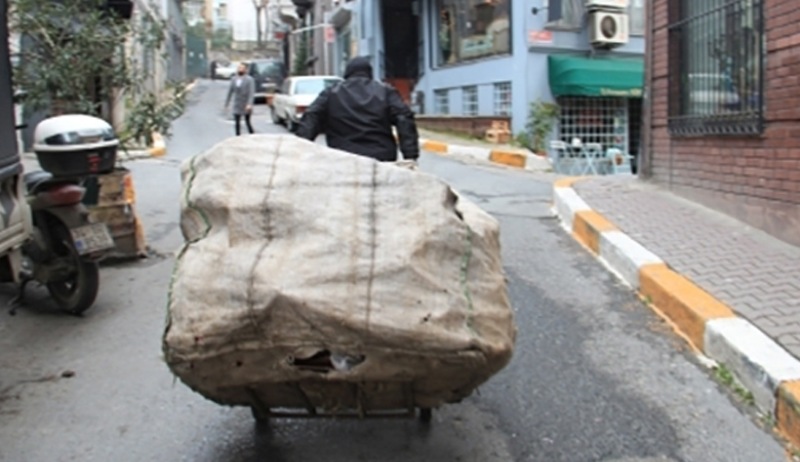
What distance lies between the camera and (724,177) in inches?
286

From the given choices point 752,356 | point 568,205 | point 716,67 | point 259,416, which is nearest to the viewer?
point 259,416

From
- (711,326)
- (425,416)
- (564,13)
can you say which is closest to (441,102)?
(564,13)

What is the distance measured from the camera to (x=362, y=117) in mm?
5371

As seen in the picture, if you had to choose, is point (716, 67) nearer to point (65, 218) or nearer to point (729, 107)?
point (729, 107)

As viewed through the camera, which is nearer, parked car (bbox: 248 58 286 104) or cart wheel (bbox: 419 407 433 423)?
cart wheel (bbox: 419 407 433 423)

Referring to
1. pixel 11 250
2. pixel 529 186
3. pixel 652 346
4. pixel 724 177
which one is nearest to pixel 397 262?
pixel 652 346

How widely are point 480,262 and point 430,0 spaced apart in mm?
21056

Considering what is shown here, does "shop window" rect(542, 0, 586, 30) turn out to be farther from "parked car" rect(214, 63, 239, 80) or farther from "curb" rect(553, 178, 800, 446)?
"parked car" rect(214, 63, 239, 80)

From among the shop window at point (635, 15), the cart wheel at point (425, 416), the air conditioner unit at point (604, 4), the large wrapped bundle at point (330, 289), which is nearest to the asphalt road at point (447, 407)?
the cart wheel at point (425, 416)

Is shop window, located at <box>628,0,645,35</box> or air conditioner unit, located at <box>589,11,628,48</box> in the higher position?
shop window, located at <box>628,0,645,35</box>

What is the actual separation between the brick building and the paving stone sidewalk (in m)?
0.19

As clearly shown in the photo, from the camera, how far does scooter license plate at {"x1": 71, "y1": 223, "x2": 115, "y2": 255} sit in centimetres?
522

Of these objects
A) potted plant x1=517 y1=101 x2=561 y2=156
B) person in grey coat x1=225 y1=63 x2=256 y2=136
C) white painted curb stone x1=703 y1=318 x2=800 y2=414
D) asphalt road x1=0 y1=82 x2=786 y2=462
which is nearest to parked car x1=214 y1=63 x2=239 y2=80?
person in grey coat x1=225 y1=63 x2=256 y2=136

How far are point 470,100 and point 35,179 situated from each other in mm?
15511
